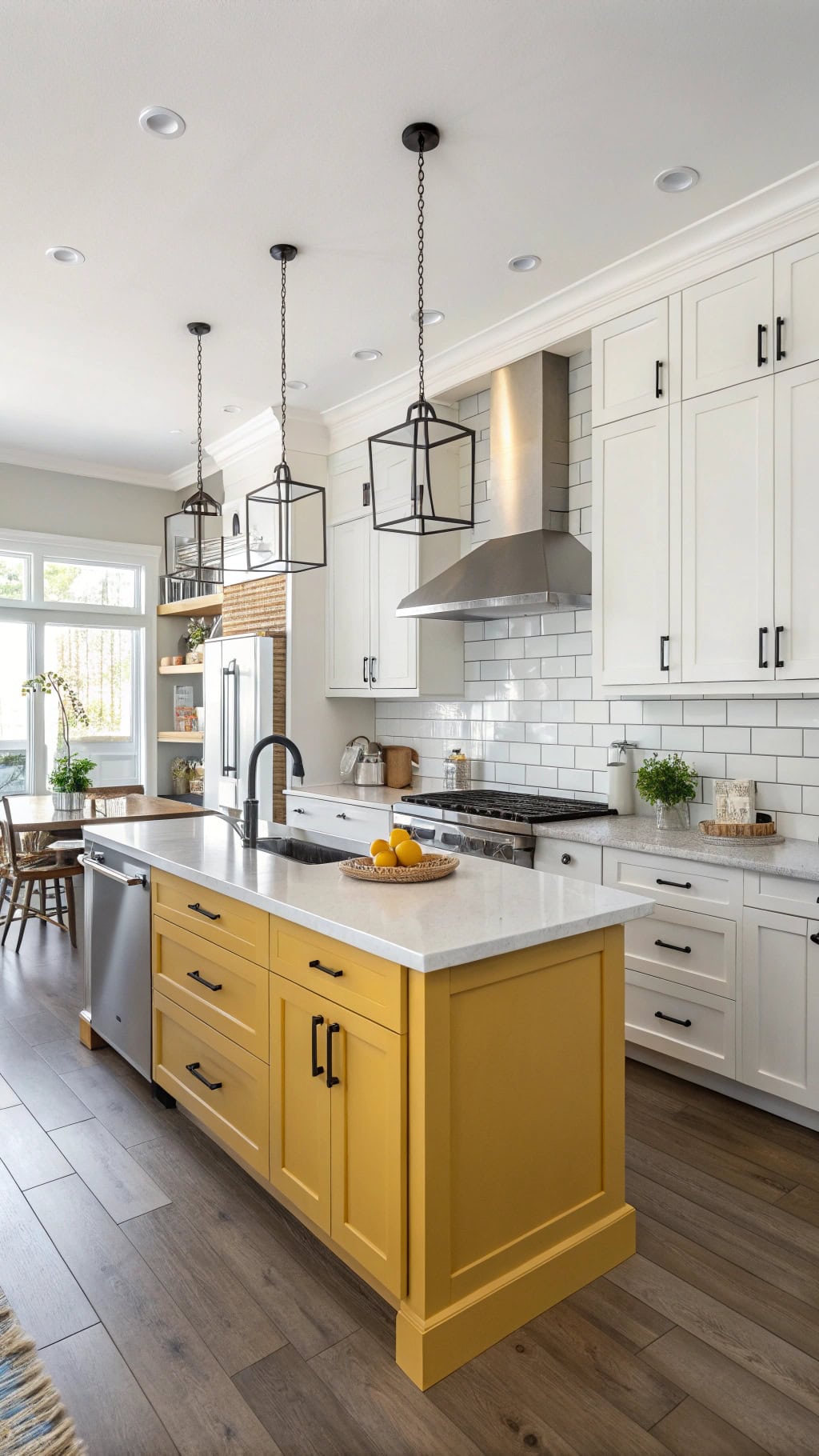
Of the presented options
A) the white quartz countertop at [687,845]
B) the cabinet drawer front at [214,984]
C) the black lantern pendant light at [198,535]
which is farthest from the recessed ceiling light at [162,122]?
the white quartz countertop at [687,845]

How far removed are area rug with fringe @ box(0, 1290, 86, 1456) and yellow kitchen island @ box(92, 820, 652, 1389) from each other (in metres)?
0.62

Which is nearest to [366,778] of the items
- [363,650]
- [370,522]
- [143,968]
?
[363,650]

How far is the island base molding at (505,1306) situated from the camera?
5.70 feet

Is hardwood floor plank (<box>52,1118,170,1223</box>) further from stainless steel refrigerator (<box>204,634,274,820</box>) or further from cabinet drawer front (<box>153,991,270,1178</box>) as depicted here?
stainless steel refrigerator (<box>204,634,274,820</box>)

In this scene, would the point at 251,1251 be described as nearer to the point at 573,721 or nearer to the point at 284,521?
the point at 284,521

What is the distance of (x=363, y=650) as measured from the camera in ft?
17.2

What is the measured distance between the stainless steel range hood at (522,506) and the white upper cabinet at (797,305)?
47.7 inches

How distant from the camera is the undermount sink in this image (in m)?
2.83

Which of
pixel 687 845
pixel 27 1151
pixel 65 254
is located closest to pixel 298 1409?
pixel 27 1151

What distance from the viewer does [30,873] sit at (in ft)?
15.8

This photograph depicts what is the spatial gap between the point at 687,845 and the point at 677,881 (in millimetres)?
138

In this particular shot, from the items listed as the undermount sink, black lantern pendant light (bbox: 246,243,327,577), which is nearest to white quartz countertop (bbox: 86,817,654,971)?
the undermount sink

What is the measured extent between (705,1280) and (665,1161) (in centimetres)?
55

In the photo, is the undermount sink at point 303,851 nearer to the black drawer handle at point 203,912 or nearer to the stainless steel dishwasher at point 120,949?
the black drawer handle at point 203,912
